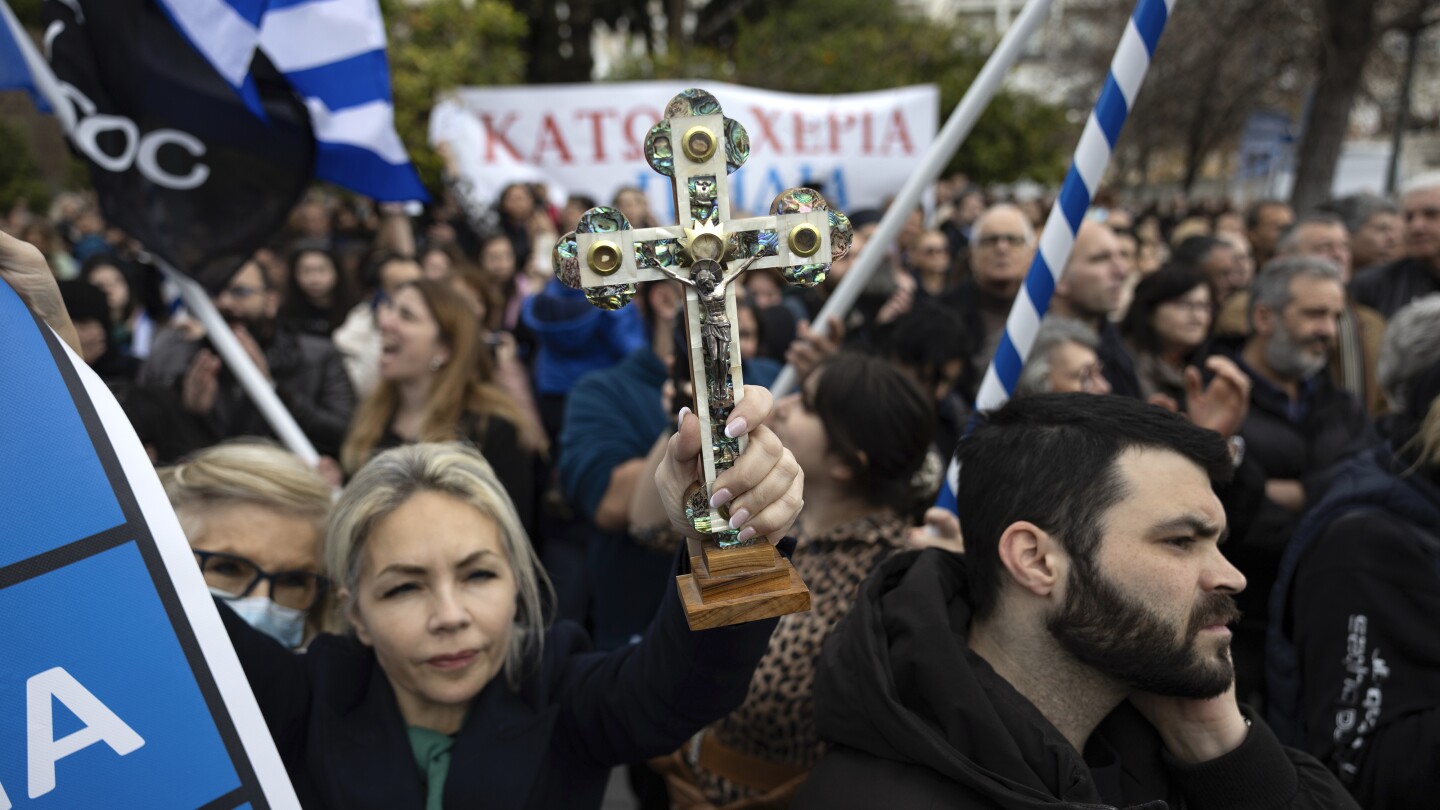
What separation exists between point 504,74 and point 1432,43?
41.6 ft

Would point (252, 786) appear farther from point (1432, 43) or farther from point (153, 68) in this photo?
point (1432, 43)

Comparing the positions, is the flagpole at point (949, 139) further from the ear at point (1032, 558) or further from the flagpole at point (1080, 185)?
the ear at point (1032, 558)

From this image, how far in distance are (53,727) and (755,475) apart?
883 millimetres

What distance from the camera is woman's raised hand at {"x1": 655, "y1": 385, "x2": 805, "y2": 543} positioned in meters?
1.29

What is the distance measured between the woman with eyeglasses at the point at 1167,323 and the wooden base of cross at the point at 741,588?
10.3ft

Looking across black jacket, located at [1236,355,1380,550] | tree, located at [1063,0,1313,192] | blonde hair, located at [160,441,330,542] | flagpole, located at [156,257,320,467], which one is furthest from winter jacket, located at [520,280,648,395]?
tree, located at [1063,0,1313,192]

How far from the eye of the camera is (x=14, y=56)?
9.50ft

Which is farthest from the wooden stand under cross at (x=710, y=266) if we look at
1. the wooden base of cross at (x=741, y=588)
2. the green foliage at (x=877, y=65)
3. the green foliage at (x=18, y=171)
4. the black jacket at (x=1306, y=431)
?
the green foliage at (x=18, y=171)

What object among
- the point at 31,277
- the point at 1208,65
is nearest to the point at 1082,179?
the point at 31,277

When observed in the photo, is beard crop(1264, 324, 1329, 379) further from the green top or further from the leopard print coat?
the green top

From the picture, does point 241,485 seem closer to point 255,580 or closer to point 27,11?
point 255,580

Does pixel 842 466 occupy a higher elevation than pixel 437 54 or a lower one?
lower

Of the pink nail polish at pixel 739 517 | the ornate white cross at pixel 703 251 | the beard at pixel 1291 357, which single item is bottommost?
the beard at pixel 1291 357

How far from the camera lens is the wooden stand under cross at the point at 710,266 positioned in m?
1.32
